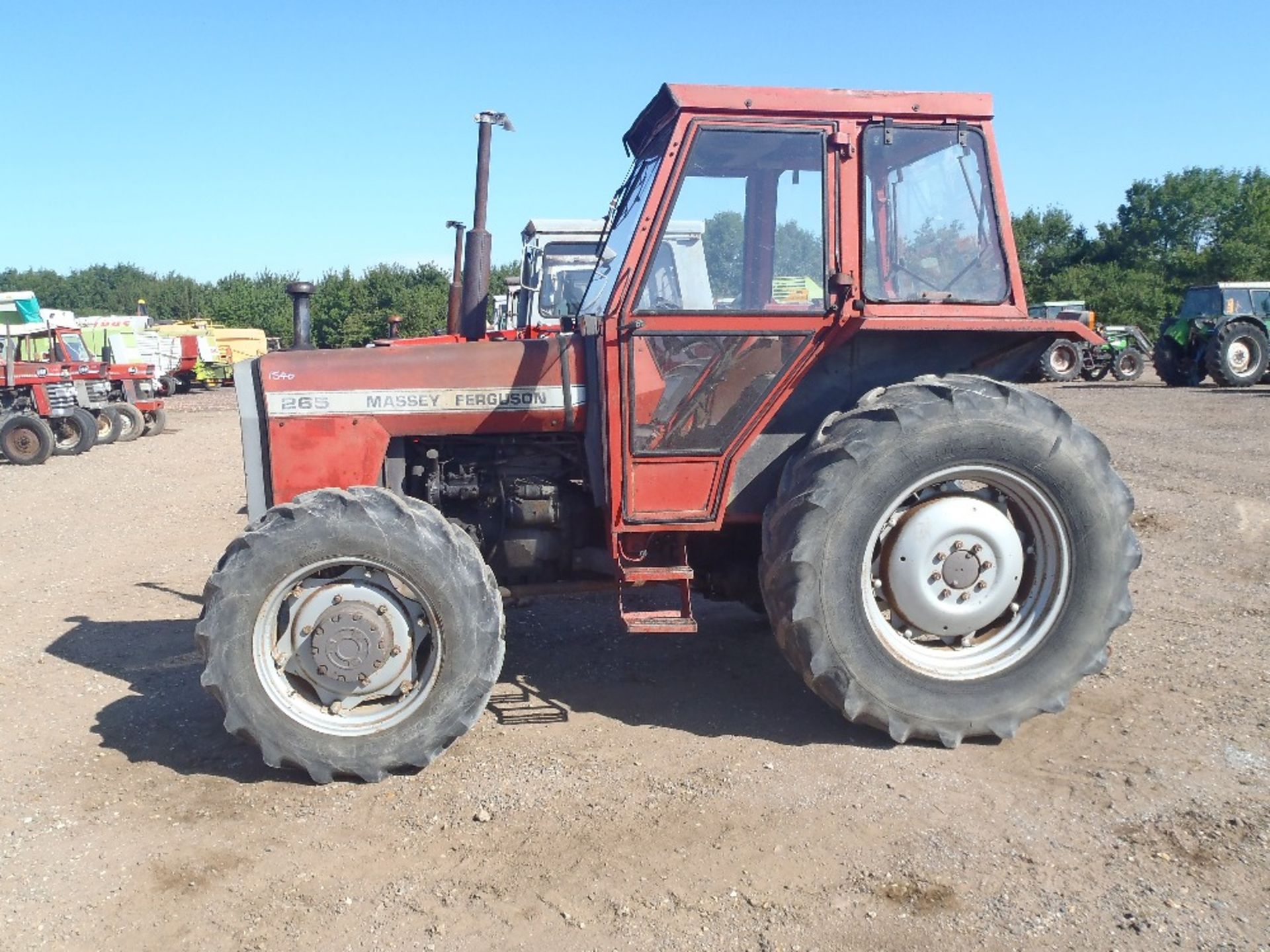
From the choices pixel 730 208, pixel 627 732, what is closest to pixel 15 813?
pixel 627 732

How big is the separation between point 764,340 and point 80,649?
14.1 feet

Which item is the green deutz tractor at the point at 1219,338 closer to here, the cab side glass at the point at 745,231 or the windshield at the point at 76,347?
the cab side glass at the point at 745,231

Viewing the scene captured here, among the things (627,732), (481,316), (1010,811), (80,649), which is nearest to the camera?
(1010,811)

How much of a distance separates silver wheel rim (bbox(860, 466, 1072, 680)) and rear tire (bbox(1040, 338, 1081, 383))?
75.1ft

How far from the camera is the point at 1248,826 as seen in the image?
3504mm

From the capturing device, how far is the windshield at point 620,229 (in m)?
4.30

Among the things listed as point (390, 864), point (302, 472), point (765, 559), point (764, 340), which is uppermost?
point (764, 340)

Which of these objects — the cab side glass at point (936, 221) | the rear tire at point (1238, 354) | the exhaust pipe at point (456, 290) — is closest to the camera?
the cab side glass at point (936, 221)

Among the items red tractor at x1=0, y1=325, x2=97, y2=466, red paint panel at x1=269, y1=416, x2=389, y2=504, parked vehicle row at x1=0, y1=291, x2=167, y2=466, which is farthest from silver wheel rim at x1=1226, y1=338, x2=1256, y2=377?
red paint panel at x1=269, y1=416, x2=389, y2=504

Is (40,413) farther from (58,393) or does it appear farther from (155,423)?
(155,423)

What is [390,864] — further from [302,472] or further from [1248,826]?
[1248,826]

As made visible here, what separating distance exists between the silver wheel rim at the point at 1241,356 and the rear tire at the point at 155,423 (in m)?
21.9

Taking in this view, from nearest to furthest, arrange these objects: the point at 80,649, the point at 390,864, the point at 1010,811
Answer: the point at 390,864 → the point at 1010,811 → the point at 80,649

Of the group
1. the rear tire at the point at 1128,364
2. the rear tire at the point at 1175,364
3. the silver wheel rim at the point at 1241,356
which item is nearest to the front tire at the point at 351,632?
the silver wheel rim at the point at 1241,356
